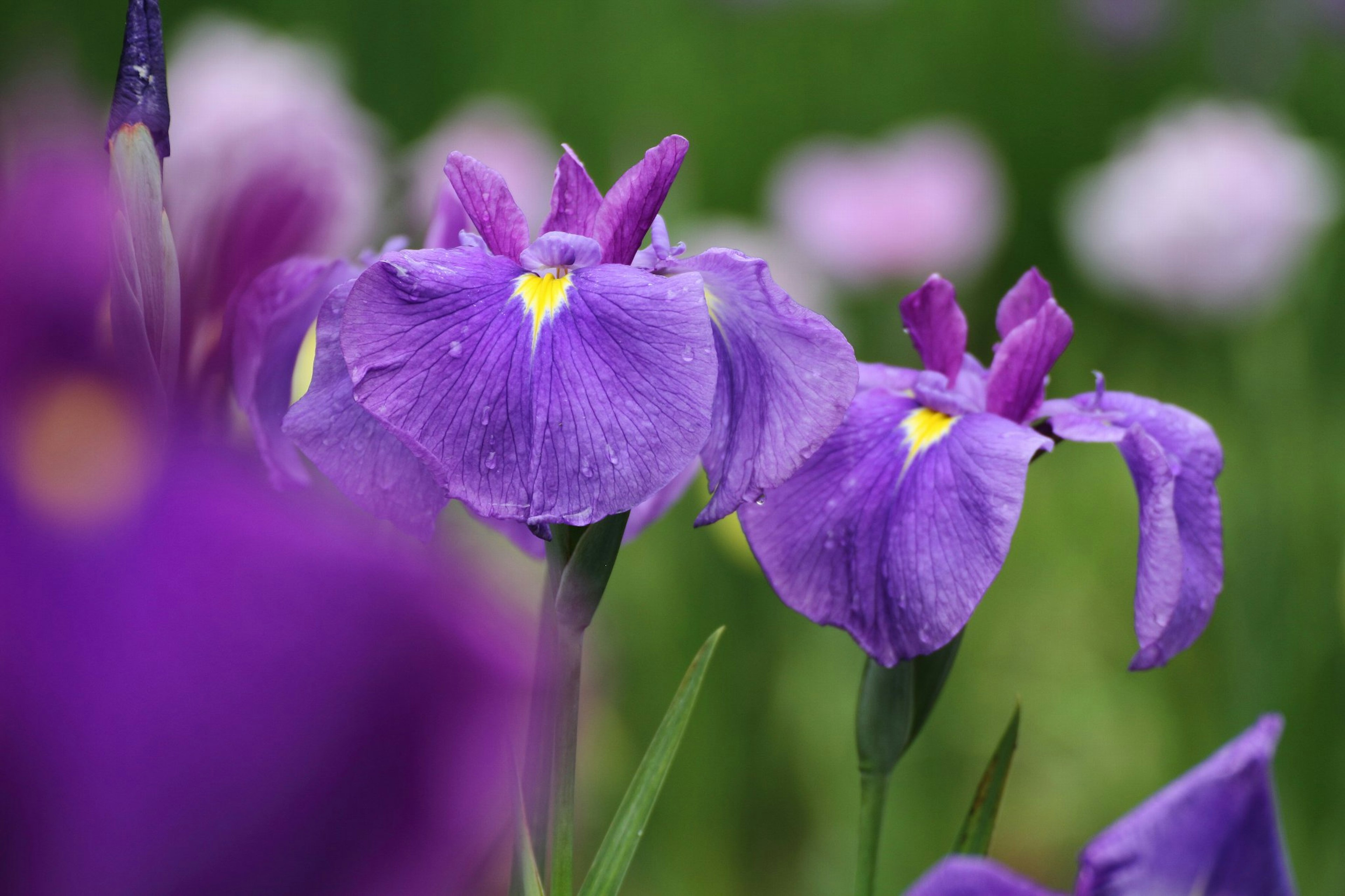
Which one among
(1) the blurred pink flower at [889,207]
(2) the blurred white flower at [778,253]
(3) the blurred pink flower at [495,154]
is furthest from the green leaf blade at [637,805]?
(1) the blurred pink flower at [889,207]

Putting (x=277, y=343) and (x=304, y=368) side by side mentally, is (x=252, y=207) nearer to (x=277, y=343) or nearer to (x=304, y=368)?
(x=277, y=343)

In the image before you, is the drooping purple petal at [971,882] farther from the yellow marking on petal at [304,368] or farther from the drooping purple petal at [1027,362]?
the yellow marking on petal at [304,368]

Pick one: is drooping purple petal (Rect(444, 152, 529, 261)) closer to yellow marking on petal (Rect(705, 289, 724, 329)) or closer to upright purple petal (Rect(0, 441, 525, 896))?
yellow marking on petal (Rect(705, 289, 724, 329))

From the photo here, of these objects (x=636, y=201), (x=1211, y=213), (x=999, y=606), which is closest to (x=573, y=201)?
(x=636, y=201)

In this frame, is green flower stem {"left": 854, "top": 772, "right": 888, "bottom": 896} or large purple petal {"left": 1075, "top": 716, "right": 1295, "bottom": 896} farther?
green flower stem {"left": 854, "top": 772, "right": 888, "bottom": 896}

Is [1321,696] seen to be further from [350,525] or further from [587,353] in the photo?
[350,525]

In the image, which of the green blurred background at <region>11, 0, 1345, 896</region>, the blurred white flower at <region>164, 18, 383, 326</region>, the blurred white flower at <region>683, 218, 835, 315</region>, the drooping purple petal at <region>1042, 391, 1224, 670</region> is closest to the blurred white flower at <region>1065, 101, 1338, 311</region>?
the green blurred background at <region>11, 0, 1345, 896</region>

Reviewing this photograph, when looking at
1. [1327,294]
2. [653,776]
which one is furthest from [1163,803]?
[1327,294]
